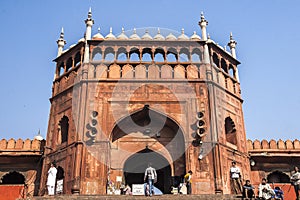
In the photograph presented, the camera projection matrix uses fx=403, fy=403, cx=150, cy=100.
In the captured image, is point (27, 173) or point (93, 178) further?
point (27, 173)

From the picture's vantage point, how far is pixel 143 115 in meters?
15.0

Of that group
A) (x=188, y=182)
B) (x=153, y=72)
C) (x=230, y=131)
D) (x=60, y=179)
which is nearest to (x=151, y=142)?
(x=188, y=182)

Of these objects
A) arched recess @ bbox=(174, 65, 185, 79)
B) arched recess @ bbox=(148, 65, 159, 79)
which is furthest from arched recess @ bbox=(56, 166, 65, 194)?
arched recess @ bbox=(174, 65, 185, 79)

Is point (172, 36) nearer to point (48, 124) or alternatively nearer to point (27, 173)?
point (48, 124)

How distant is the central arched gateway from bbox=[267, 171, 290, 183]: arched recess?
4268 mm

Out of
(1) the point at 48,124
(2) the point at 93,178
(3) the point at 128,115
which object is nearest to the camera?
(2) the point at 93,178

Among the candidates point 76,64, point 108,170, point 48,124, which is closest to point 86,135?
point 108,170

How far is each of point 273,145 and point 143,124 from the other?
553 cm

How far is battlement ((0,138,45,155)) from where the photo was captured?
16047mm

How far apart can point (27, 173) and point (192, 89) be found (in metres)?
7.34

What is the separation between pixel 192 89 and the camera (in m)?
15.1

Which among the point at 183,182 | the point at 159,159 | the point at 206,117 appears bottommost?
the point at 183,182

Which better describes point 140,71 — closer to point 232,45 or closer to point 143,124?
point 143,124

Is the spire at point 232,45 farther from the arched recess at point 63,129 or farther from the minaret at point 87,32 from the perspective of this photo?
the arched recess at point 63,129
